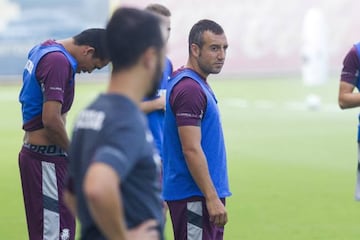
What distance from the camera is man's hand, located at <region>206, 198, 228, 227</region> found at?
19.5 ft

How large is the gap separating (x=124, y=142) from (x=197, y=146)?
241cm

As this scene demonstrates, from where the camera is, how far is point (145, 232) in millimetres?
3734

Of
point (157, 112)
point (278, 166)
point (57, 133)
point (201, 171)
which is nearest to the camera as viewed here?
point (201, 171)

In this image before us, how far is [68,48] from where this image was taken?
6.64m

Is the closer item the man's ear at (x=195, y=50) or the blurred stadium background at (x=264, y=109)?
the man's ear at (x=195, y=50)

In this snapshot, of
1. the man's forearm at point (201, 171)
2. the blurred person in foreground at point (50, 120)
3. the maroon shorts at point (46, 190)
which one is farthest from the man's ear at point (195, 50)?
the maroon shorts at point (46, 190)

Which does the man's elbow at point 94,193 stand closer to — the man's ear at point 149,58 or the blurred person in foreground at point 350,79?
the man's ear at point 149,58

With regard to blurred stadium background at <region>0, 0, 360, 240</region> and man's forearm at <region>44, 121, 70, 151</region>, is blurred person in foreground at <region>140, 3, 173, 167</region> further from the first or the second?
blurred stadium background at <region>0, 0, 360, 240</region>

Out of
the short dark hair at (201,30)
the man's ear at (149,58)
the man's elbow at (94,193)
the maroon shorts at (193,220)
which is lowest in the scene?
the maroon shorts at (193,220)

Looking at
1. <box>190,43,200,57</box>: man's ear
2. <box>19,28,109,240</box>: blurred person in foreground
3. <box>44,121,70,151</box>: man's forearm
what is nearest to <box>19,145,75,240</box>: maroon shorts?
<box>19,28,109,240</box>: blurred person in foreground

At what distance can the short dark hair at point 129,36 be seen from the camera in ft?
11.9

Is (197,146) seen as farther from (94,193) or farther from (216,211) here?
(94,193)

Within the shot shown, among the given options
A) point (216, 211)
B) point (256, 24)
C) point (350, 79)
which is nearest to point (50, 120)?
point (216, 211)

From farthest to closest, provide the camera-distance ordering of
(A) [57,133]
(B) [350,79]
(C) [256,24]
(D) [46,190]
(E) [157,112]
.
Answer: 1. (C) [256,24]
2. (E) [157,112]
3. (B) [350,79]
4. (D) [46,190]
5. (A) [57,133]
